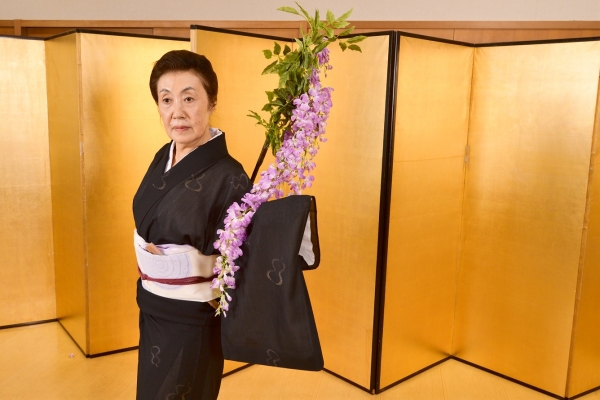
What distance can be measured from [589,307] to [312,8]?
7.41 ft

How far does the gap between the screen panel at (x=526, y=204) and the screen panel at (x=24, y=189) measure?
230 centimetres

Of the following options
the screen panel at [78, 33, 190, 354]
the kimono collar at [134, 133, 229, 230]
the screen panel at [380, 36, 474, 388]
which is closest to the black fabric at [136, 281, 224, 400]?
the kimono collar at [134, 133, 229, 230]

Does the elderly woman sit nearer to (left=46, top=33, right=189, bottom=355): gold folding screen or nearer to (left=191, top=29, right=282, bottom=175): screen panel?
(left=191, top=29, right=282, bottom=175): screen panel

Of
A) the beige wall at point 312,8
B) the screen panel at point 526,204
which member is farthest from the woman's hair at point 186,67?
the beige wall at point 312,8

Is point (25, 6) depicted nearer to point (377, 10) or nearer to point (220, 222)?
point (377, 10)

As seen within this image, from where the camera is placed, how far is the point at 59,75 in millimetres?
3193

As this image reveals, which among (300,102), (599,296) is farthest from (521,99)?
(300,102)

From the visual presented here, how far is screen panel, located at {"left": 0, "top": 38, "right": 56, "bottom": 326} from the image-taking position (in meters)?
3.32

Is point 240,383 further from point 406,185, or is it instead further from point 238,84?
point 238,84

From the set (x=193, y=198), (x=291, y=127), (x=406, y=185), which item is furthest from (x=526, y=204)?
(x=193, y=198)

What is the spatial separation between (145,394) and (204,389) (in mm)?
179

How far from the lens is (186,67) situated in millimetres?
1801

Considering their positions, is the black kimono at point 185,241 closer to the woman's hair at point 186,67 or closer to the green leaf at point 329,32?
the woman's hair at point 186,67

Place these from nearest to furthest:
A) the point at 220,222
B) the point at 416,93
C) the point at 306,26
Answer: the point at 220,222 → the point at 416,93 → the point at 306,26
